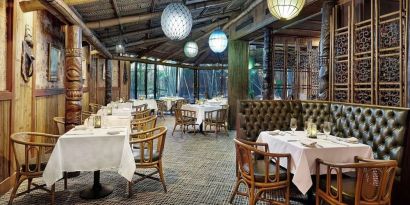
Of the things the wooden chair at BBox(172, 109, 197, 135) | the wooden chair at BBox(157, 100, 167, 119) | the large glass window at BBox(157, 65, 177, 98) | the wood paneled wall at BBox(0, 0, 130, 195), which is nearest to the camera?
the wood paneled wall at BBox(0, 0, 130, 195)

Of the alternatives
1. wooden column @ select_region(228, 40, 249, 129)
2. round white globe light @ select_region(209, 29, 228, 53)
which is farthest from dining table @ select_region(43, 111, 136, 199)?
wooden column @ select_region(228, 40, 249, 129)

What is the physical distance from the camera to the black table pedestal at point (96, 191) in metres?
3.48

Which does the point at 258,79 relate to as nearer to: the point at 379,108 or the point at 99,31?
the point at 99,31

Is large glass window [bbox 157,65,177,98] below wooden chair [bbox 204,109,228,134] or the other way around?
the other way around

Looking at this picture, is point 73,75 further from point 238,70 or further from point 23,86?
point 238,70

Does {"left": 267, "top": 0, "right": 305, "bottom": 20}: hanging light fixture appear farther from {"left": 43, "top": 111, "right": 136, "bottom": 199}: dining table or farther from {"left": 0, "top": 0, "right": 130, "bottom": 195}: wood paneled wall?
{"left": 0, "top": 0, "right": 130, "bottom": 195}: wood paneled wall

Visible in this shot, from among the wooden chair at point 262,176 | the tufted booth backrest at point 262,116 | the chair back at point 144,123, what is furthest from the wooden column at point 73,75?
the wooden chair at point 262,176

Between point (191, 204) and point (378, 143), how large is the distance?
89.1 inches

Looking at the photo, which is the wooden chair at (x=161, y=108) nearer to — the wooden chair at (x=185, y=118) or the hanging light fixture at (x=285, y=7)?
the wooden chair at (x=185, y=118)

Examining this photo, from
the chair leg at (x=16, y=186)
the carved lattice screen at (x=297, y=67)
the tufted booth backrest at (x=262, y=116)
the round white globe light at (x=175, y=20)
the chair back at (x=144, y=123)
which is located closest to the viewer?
the chair leg at (x=16, y=186)

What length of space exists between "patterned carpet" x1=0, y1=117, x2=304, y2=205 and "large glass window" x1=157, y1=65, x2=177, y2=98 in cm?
794

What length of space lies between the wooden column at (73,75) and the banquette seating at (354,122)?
2.54 meters

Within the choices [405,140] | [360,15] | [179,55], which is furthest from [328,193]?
[179,55]

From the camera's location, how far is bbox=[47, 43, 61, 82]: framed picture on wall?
532 centimetres
